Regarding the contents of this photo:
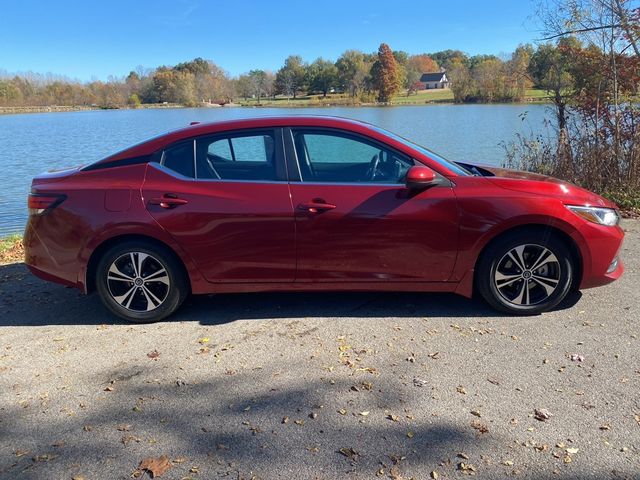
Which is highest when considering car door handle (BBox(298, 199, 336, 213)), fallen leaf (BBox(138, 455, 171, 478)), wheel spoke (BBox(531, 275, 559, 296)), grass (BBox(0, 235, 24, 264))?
car door handle (BBox(298, 199, 336, 213))

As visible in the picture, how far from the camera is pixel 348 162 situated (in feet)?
14.1

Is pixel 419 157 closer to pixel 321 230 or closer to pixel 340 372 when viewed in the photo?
pixel 321 230

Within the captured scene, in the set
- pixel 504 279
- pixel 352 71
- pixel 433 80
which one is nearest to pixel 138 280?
pixel 504 279

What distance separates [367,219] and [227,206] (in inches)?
43.7

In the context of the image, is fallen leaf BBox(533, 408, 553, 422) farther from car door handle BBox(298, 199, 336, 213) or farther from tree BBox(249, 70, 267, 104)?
tree BBox(249, 70, 267, 104)

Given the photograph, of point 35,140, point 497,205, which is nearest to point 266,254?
point 497,205

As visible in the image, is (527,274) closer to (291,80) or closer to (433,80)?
(291,80)

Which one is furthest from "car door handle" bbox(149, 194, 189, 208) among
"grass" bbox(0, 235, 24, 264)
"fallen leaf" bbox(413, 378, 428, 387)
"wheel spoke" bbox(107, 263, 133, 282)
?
"grass" bbox(0, 235, 24, 264)

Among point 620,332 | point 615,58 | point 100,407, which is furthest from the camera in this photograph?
point 615,58

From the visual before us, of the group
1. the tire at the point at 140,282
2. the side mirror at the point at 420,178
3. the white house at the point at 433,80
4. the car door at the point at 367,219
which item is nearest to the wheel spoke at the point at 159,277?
the tire at the point at 140,282

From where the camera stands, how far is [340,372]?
10.8 ft

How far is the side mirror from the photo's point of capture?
12.6 feet

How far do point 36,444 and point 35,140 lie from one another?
31.8 metres

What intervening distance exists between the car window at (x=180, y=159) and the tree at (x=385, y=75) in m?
73.7
